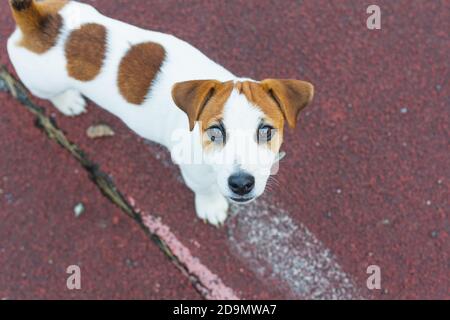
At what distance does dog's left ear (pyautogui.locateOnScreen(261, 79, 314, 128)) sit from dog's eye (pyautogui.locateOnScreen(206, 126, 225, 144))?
33cm

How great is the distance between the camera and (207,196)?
372 centimetres

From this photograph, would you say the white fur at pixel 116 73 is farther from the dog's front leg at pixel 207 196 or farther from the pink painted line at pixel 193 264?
the pink painted line at pixel 193 264

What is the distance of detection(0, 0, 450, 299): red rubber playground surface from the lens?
3936mm

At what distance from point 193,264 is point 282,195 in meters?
0.86

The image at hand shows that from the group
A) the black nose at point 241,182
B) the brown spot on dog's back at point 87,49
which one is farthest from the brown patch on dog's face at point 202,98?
the brown spot on dog's back at point 87,49

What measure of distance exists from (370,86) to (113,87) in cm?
210

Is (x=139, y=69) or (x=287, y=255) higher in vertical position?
(x=139, y=69)

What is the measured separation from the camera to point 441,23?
4250 millimetres

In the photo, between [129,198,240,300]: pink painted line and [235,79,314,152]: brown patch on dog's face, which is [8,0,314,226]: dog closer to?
[235,79,314,152]: brown patch on dog's face

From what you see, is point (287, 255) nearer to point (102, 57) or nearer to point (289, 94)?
point (289, 94)

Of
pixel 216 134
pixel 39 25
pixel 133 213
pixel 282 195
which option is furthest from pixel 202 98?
pixel 133 213

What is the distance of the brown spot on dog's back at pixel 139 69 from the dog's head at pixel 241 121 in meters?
0.45

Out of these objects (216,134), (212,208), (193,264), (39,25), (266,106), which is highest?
Answer: (39,25)

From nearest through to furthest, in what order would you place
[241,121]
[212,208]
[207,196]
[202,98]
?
[241,121]
[202,98]
[207,196]
[212,208]
